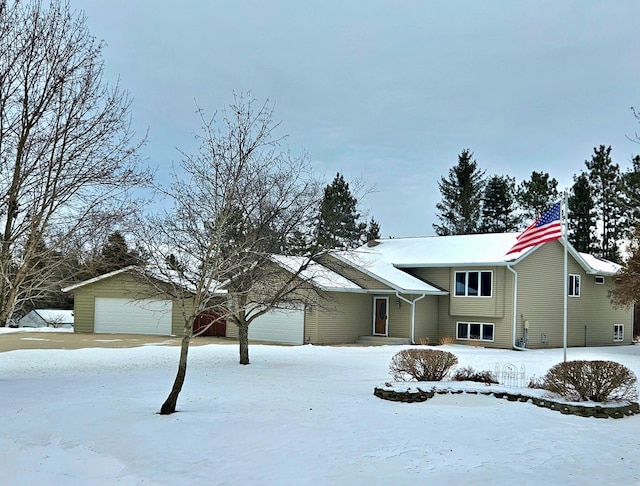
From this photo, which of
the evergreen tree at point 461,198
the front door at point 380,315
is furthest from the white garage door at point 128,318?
the evergreen tree at point 461,198

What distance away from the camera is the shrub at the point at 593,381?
10820 millimetres

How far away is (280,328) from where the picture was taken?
27.5 m

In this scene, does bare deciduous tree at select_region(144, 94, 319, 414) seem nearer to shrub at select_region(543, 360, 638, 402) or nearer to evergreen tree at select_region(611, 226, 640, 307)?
shrub at select_region(543, 360, 638, 402)

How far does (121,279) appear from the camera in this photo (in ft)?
103

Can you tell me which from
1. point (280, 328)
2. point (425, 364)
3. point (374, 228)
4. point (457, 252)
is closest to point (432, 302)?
point (457, 252)

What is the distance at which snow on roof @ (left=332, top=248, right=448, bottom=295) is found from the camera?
27.0 meters

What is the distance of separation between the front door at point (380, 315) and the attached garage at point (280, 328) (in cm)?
398

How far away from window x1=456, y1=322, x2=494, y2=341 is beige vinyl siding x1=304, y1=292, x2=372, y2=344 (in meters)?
3.37

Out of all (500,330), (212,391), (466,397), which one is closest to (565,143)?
(500,330)

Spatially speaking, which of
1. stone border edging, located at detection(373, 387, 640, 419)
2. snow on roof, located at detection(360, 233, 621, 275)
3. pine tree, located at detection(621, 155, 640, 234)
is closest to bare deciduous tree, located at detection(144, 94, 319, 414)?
stone border edging, located at detection(373, 387, 640, 419)

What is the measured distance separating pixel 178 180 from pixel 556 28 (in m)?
9.58

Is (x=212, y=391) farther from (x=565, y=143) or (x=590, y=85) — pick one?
(x=565, y=143)

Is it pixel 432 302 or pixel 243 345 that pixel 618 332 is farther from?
pixel 243 345

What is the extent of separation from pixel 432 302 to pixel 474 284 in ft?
6.86
